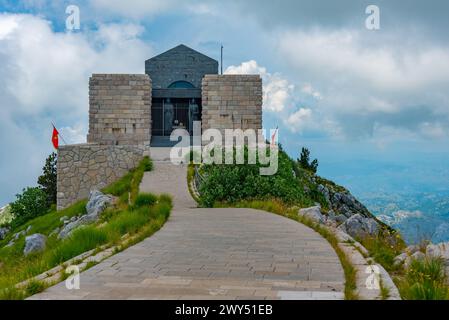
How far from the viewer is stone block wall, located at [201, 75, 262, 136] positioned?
29828 millimetres

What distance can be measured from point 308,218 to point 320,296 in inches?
267

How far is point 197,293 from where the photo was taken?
5.27m

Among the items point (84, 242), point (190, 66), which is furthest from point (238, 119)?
point (84, 242)

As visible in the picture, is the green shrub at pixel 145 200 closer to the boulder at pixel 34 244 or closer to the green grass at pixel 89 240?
the green grass at pixel 89 240

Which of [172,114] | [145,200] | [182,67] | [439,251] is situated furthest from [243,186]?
[182,67]

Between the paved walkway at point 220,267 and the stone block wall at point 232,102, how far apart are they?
61.4 feet

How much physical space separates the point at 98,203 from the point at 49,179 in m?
16.3

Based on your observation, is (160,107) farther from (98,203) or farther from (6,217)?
(98,203)

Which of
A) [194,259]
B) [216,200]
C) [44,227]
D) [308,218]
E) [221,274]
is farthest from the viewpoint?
[44,227]

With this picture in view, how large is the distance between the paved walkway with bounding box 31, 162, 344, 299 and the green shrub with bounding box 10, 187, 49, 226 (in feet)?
64.4

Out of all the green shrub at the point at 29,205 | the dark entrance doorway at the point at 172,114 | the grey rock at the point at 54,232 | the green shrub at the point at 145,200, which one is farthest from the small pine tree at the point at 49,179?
the green shrub at the point at 145,200

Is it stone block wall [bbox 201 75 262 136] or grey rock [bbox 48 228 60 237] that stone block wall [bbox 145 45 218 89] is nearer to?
stone block wall [bbox 201 75 262 136]

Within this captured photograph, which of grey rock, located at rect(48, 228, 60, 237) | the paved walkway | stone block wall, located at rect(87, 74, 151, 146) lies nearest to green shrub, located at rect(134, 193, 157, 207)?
the paved walkway
